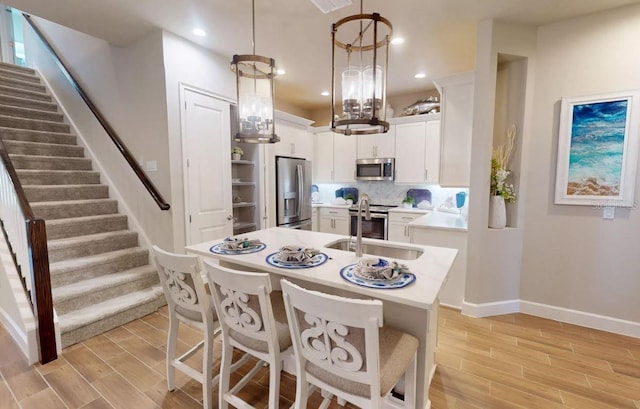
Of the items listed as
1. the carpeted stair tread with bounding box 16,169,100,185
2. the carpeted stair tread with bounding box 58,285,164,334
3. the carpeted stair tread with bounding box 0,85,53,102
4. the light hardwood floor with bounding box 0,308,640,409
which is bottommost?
the light hardwood floor with bounding box 0,308,640,409

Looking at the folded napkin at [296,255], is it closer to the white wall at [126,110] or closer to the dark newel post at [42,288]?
the dark newel post at [42,288]

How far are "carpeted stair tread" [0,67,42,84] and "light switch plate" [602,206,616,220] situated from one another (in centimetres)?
778

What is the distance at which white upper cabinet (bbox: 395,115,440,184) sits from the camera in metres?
4.37

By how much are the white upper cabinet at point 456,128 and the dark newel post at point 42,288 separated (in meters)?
3.65

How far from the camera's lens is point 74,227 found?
3158mm

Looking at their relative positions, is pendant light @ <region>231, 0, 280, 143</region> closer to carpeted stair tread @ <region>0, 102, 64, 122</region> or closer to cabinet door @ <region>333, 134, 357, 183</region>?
cabinet door @ <region>333, 134, 357, 183</region>

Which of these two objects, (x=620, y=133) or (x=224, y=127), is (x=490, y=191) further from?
(x=224, y=127)

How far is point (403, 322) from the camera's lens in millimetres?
1560

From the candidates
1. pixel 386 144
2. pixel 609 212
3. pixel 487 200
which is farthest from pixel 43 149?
pixel 609 212

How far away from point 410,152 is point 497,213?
2022mm

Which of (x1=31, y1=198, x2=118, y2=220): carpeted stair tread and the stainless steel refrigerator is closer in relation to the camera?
(x1=31, y1=198, x2=118, y2=220): carpeted stair tread

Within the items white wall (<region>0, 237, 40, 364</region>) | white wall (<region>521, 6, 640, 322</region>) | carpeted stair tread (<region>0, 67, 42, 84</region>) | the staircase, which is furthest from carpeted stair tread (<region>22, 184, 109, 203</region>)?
white wall (<region>521, 6, 640, 322</region>)

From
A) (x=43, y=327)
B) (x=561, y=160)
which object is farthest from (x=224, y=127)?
(x=561, y=160)

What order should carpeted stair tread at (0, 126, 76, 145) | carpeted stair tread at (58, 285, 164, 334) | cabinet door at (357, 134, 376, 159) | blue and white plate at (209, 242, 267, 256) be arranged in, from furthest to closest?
cabinet door at (357, 134, 376, 159), carpeted stair tread at (0, 126, 76, 145), carpeted stair tread at (58, 285, 164, 334), blue and white plate at (209, 242, 267, 256)
